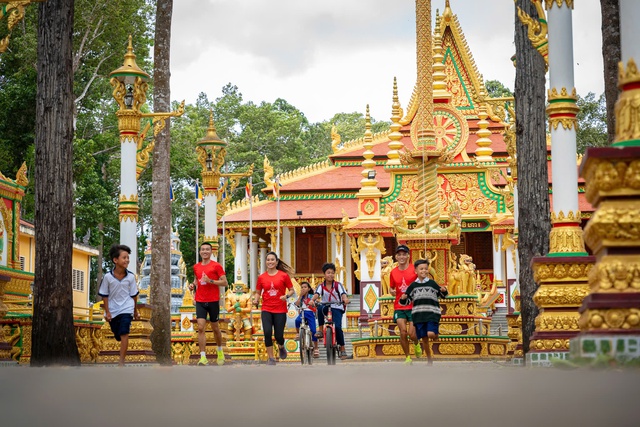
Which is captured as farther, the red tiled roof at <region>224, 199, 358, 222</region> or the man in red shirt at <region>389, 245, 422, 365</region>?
the red tiled roof at <region>224, 199, 358, 222</region>

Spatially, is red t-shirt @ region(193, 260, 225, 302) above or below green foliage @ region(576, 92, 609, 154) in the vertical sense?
below

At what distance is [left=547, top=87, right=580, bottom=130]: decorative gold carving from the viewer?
12.9 metres

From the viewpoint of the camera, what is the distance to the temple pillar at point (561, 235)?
12258 millimetres

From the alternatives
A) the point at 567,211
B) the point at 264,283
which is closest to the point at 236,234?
the point at 264,283

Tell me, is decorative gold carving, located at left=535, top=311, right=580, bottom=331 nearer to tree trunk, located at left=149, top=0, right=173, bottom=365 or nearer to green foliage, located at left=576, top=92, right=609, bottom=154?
tree trunk, located at left=149, top=0, right=173, bottom=365

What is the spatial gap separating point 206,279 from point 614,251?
10162 millimetres

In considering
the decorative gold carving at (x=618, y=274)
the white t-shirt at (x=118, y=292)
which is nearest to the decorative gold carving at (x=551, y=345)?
the white t-shirt at (x=118, y=292)

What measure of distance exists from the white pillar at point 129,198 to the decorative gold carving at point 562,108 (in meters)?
8.98

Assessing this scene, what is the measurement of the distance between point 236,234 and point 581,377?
4006cm

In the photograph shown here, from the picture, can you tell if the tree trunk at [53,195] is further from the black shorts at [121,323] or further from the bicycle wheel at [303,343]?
the bicycle wheel at [303,343]

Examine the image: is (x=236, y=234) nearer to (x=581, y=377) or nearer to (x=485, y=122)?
(x=485, y=122)

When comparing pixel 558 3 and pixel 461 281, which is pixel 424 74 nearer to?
pixel 461 281

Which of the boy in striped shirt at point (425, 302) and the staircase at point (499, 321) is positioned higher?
the boy in striped shirt at point (425, 302)

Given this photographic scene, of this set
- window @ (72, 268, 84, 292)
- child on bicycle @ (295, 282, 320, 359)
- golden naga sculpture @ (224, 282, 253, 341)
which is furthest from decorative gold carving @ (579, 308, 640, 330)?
window @ (72, 268, 84, 292)
